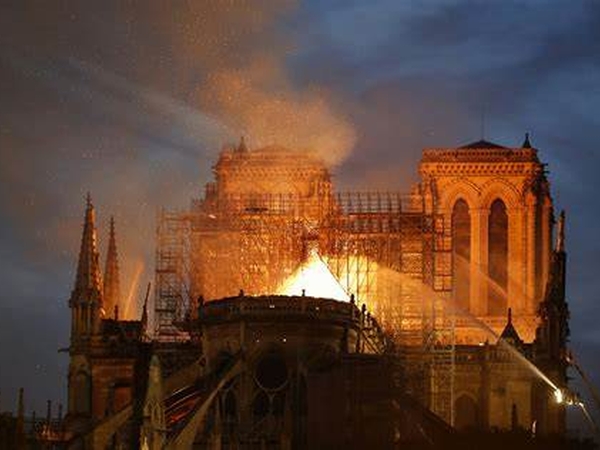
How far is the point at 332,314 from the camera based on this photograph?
309ft

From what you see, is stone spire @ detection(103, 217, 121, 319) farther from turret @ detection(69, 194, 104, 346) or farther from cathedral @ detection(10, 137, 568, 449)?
turret @ detection(69, 194, 104, 346)

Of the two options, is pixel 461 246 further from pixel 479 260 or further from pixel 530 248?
pixel 530 248

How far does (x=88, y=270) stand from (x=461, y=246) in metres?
20.2

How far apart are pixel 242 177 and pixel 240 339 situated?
65.1 ft

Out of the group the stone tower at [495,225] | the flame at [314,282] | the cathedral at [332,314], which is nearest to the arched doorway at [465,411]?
the cathedral at [332,314]

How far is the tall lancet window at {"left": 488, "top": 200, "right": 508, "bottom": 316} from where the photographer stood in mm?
111062

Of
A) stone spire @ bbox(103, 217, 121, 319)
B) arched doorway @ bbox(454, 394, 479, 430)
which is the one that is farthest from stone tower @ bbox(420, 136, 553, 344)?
stone spire @ bbox(103, 217, 121, 319)

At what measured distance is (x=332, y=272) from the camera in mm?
105438

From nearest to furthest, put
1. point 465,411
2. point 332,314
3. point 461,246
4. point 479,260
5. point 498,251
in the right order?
point 332,314, point 465,411, point 479,260, point 461,246, point 498,251

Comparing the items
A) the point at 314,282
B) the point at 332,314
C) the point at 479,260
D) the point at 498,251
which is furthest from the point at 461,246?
the point at 332,314

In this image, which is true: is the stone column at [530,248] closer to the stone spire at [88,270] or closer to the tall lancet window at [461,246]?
the tall lancet window at [461,246]

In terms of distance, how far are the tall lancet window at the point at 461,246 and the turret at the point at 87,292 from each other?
19023 millimetres

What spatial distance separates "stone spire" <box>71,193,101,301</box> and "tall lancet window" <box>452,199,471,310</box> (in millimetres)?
19099

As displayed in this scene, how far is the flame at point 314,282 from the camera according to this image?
103625 mm
